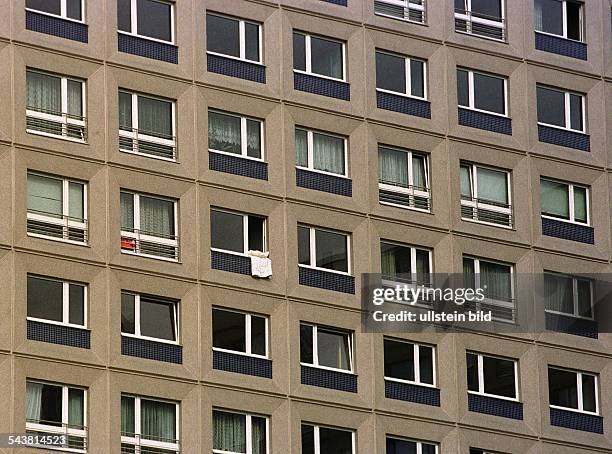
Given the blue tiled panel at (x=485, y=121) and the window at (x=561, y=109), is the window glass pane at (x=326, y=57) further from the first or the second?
the window at (x=561, y=109)

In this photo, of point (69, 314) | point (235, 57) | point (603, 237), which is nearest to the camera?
point (69, 314)

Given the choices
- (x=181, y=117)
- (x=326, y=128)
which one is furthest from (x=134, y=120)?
(x=326, y=128)

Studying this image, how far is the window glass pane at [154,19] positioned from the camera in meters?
65.7

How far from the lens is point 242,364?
64.2 metres

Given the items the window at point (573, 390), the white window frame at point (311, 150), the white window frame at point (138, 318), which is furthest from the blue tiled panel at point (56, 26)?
the window at point (573, 390)

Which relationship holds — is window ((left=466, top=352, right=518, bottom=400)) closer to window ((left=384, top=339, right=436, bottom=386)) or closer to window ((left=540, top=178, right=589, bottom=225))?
window ((left=384, top=339, right=436, bottom=386))

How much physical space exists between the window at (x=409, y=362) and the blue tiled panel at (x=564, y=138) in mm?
7895

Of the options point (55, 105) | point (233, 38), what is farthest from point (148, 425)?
point (233, 38)

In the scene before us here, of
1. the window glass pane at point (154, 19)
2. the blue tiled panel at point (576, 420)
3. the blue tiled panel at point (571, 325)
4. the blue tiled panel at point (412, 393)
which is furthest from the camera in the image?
the blue tiled panel at point (571, 325)

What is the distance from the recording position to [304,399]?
6469 centimetres

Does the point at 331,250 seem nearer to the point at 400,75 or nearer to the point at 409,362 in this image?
the point at 409,362

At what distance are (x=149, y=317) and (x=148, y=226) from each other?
2.44 meters

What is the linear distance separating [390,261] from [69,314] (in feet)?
33.2

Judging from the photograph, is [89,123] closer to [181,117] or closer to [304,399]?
[181,117]
